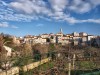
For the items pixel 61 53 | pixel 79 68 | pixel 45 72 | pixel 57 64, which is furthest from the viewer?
pixel 61 53

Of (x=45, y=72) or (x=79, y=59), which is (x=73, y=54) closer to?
(x=79, y=59)

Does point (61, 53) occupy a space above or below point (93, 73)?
above

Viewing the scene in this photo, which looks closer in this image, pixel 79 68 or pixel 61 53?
pixel 79 68

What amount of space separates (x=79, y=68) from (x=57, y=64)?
1.50ft

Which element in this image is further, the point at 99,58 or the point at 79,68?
the point at 99,58

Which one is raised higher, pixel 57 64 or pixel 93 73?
pixel 57 64

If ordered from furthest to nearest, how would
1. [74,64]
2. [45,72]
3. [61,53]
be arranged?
[61,53], [74,64], [45,72]

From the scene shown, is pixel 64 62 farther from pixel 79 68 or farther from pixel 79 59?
pixel 79 59

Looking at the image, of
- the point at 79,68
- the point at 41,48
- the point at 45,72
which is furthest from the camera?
the point at 41,48

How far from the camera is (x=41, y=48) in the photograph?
2567 centimetres

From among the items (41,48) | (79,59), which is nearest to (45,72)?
(79,59)

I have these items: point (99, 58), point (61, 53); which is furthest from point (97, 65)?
point (61, 53)

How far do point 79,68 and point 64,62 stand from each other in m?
0.34

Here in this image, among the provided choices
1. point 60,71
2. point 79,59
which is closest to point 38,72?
point 60,71
